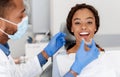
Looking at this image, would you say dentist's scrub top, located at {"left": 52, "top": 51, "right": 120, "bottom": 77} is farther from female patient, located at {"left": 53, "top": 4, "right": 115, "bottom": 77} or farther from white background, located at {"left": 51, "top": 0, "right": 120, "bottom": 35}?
white background, located at {"left": 51, "top": 0, "right": 120, "bottom": 35}

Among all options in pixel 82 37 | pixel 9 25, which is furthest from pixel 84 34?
pixel 9 25

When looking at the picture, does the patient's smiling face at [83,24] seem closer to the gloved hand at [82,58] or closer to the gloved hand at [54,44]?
the gloved hand at [54,44]

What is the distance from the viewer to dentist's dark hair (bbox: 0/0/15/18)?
4.40ft

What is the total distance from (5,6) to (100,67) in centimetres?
77

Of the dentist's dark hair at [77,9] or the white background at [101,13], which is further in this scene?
the white background at [101,13]

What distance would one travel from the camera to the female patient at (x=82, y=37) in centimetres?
173

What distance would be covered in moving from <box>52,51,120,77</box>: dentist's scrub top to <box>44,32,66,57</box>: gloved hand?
0.10m

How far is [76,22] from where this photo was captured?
1962 millimetres

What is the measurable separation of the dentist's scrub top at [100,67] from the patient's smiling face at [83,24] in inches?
7.8

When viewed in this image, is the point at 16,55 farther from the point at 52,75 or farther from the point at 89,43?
the point at 89,43

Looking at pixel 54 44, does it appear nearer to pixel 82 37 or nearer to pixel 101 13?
pixel 82 37

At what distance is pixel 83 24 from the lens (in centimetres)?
193

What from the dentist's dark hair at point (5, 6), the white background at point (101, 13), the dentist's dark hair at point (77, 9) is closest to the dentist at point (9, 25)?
the dentist's dark hair at point (5, 6)

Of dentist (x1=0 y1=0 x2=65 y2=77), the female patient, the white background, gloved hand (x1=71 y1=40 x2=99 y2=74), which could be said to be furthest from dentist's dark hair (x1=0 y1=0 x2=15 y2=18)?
the white background
